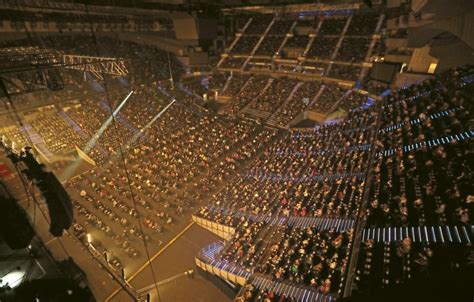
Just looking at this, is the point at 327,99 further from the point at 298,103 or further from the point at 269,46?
the point at 269,46

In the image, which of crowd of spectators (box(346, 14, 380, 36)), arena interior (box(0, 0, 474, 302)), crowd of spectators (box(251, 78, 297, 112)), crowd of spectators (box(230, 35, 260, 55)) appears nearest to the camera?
arena interior (box(0, 0, 474, 302))

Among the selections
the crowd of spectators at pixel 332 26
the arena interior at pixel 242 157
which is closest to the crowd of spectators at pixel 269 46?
the arena interior at pixel 242 157

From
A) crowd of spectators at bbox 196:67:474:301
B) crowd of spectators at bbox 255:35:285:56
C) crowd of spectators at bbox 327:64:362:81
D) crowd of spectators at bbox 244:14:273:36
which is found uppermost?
crowd of spectators at bbox 244:14:273:36

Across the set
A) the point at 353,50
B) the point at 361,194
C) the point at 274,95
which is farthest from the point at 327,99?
the point at 361,194

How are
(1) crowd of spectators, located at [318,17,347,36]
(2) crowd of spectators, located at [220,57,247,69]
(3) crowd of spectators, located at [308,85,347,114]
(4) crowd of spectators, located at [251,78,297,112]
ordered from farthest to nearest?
(2) crowd of spectators, located at [220,57,247,69], (1) crowd of spectators, located at [318,17,347,36], (4) crowd of spectators, located at [251,78,297,112], (3) crowd of spectators, located at [308,85,347,114]

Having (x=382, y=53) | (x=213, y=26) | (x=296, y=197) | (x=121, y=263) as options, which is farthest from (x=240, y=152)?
(x=213, y=26)

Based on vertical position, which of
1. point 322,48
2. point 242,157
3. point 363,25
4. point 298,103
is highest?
point 363,25

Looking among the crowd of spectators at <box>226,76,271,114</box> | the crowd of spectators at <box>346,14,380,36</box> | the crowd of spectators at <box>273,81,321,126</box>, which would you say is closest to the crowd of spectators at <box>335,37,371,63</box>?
the crowd of spectators at <box>346,14,380,36</box>

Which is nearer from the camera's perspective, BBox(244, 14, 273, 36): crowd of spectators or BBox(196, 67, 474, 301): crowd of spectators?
BBox(196, 67, 474, 301): crowd of spectators

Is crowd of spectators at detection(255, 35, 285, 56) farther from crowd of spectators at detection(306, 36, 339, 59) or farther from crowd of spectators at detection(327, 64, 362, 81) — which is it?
crowd of spectators at detection(327, 64, 362, 81)
